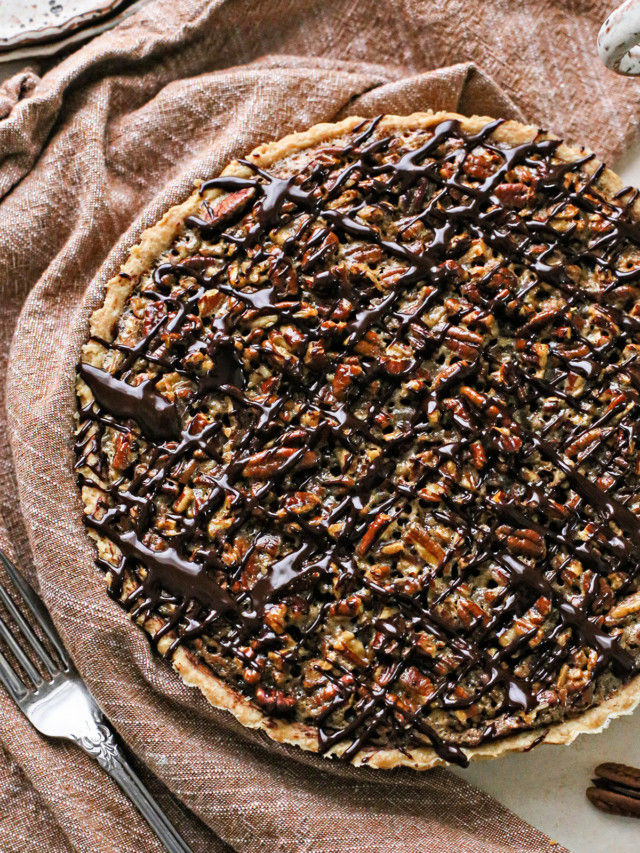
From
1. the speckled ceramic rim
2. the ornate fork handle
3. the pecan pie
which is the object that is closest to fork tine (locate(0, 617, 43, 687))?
the ornate fork handle

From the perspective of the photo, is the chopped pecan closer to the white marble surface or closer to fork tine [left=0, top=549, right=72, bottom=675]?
the white marble surface

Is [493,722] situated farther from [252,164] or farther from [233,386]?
[252,164]

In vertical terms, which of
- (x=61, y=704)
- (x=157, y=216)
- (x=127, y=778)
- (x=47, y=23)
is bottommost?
(x=127, y=778)

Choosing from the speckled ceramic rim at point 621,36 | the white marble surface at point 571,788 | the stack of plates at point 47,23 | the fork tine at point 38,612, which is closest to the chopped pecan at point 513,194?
the speckled ceramic rim at point 621,36

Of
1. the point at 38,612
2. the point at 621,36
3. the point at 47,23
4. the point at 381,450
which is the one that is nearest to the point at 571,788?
the point at 381,450

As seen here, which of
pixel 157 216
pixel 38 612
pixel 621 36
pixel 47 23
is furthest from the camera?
pixel 47 23

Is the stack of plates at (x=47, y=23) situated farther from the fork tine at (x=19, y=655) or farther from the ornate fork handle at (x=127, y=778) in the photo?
the ornate fork handle at (x=127, y=778)

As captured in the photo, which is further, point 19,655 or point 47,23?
point 47,23

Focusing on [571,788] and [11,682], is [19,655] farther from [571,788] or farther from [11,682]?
[571,788]
